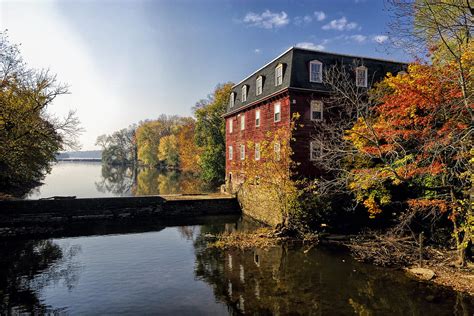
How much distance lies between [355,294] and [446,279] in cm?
404

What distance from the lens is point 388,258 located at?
14.9 metres

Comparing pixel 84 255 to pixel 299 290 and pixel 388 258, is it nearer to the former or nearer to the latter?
pixel 299 290

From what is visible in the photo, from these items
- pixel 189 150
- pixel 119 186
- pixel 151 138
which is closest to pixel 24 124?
pixel 119 186

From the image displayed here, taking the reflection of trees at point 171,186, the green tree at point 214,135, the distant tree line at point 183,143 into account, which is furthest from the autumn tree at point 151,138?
→ the green tree at point 214,135

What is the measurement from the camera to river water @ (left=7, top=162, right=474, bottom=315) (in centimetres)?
1052

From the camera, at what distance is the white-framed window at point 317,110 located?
21703mm

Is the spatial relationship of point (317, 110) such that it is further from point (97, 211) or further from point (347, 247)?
point (97, 211)

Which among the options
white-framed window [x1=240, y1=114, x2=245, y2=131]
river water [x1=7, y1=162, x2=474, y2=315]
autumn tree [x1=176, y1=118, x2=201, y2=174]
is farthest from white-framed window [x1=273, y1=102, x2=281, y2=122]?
autumn tree [x1=176, y1=118, x2=201, y2=174]

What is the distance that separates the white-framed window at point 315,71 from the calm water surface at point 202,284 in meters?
11.9

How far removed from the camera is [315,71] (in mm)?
22172

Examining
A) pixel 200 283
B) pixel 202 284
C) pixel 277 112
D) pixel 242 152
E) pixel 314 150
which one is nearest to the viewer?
pixel 202 284

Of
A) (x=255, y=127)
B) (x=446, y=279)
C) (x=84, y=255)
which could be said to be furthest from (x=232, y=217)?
(x=446, y=279)

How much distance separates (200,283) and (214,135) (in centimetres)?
3453

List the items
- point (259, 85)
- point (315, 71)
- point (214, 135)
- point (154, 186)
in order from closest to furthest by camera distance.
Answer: point (315, 71) < point (259, 85) < point (214, 135) < point (154, 186)
